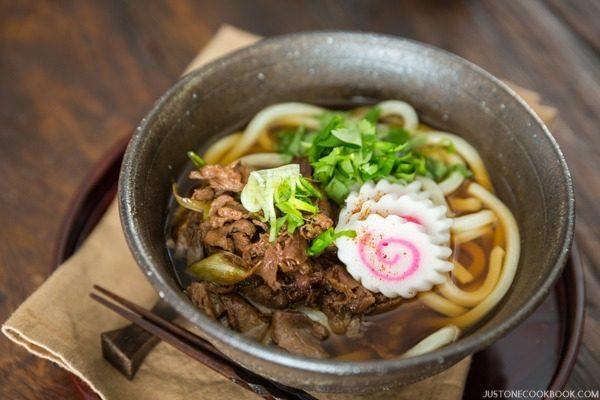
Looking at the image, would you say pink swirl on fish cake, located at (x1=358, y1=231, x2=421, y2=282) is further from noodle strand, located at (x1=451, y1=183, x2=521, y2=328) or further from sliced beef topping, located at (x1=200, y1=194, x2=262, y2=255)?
sliced beef topping, located at (x1=200, y1=194, x2=262, y2=255)

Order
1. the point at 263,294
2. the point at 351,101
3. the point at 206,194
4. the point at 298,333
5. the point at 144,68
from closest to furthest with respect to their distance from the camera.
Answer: the point at 298,333 → the point at 263,294 → the point at 206,194 → the point at 351,101 → the point at 144,68

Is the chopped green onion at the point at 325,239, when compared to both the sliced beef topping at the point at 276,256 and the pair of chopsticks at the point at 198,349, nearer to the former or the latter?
the sliced beef topping at the point at 276,256

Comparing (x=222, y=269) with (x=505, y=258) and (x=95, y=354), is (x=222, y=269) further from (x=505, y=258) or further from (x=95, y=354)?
(x=505, y=258)

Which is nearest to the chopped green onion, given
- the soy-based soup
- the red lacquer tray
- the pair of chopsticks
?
the soy-based soup

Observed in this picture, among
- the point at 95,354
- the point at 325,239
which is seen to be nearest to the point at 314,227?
the point at 325,239

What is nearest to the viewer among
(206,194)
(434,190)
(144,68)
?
(206,194)

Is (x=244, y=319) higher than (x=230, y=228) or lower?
lower
